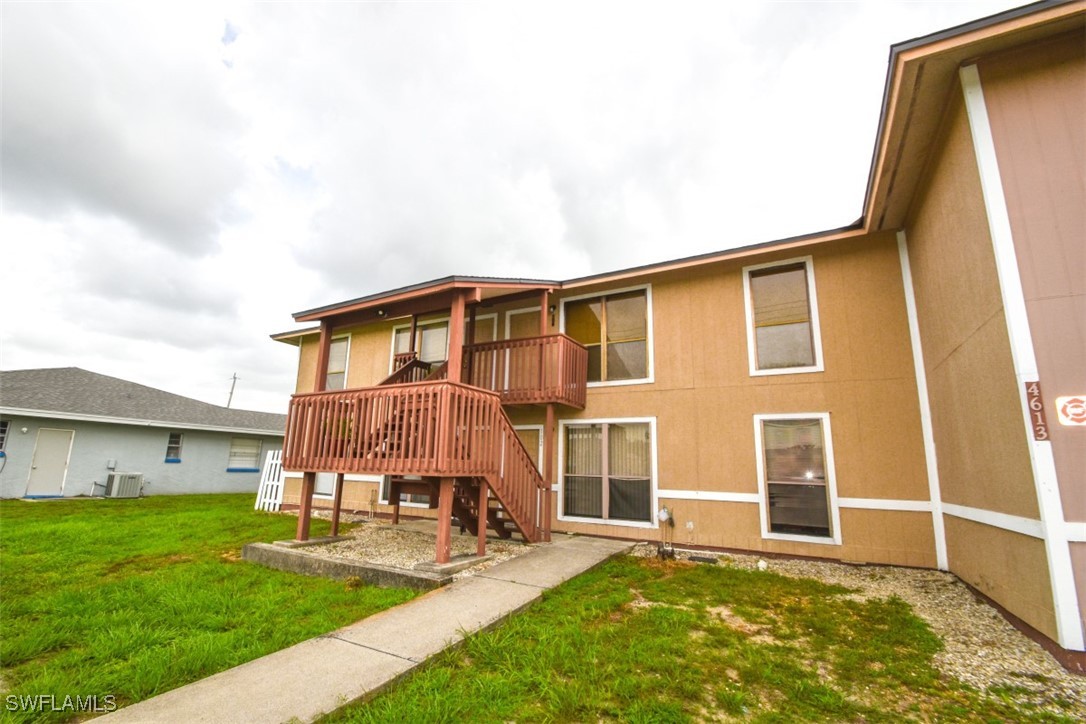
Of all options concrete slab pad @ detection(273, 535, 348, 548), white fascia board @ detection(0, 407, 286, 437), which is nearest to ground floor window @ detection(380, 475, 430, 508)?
concrete slab pad @ detection(273, 535, 348, 548)

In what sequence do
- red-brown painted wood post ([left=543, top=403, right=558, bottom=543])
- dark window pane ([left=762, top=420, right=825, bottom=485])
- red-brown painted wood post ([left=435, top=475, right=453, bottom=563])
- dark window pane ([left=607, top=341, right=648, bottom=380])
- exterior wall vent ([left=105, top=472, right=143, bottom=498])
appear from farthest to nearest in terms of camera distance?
exterior wall vent ([left=105, top=472, right=143, bottom=498]) < dark window pane ([left=607, top=341, right=648, bottom=380]) < red-brown painted wood post ([left=543, top=403, right=558, bottom=543]) < dark window pane ([left=762, top=420, right=825, bottom=485]) < red-brown painted wood post ([left=435, top=475, right=453, bottom=563])

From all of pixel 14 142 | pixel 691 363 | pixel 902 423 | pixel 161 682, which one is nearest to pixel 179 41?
pixel 14 142

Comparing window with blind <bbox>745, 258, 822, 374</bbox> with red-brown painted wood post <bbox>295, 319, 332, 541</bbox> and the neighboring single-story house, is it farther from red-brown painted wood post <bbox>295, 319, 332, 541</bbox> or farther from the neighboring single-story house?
the neighboring single-story house

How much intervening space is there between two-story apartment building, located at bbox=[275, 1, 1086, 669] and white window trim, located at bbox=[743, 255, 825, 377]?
1.4 inches

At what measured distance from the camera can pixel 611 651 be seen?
3320 millimetres

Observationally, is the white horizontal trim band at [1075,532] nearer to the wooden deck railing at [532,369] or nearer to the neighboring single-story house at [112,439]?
the wooden deck railing at [532,369]

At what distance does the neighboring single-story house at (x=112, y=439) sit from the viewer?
14609 mm

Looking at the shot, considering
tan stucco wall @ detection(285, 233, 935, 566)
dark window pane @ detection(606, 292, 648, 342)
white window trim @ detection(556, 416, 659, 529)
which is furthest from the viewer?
dark window pane @ detection(606, 292, 648, 342)

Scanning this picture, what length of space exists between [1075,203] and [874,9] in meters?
6.86

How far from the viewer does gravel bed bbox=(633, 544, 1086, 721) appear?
290cm

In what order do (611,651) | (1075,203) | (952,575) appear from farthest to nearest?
(952,575) < (1075,203) < (611,651)

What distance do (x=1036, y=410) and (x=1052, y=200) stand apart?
185 cm

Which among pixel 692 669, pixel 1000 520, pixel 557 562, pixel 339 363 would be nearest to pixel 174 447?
pixel 339 363

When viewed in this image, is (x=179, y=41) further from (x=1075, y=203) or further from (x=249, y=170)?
(x=1075, y=203)
